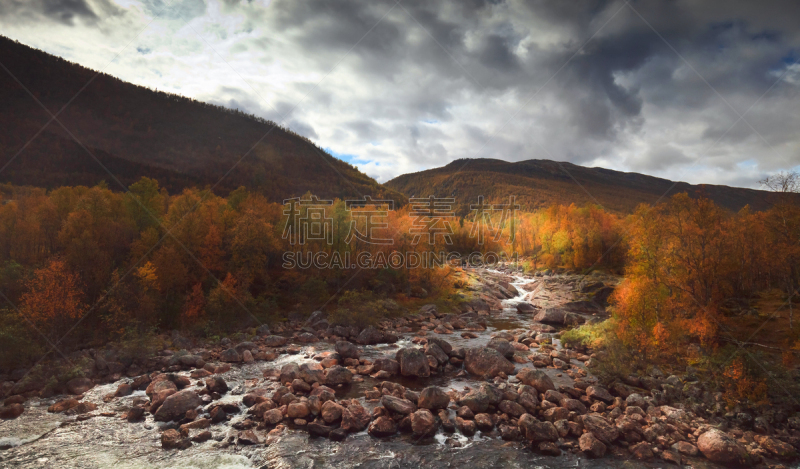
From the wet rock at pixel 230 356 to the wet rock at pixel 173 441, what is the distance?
1064 centimetres

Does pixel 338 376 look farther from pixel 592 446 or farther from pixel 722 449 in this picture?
pixel 722 449

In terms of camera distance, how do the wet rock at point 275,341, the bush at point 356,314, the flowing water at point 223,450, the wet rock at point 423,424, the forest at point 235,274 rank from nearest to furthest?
the flowing water at point 223,450 → the wet rock at point 423,424 → the forest at point 235,274 → the wet rock at point 275,341 → the bush at point 356,314

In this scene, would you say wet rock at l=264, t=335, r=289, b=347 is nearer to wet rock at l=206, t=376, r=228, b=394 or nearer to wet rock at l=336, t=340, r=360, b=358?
wet rock at l=336, t=340, r=360, b=358

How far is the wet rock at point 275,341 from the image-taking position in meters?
29.8

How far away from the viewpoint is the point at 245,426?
16.0 meters

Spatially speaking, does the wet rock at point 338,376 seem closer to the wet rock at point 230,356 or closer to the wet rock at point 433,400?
the wet rock at point 433,400

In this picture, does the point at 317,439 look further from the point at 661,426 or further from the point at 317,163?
the point at 317,163

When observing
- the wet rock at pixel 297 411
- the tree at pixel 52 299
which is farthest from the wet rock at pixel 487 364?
the tree at pixel 52 299

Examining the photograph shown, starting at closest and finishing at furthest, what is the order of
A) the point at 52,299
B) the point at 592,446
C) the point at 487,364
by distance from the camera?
1. the point at 592,446
2. the point at 487,364
3. the point at 52,299

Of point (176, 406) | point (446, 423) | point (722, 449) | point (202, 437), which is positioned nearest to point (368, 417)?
point (446, 423)

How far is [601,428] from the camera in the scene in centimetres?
1578

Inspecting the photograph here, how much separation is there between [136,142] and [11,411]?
404 ft

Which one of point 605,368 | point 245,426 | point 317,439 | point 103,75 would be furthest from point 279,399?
point 103,75

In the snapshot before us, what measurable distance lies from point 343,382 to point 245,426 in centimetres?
685
